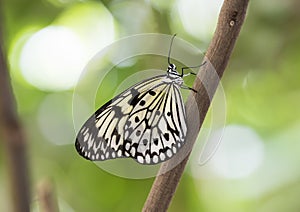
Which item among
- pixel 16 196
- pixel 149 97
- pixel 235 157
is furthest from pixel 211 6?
pixel 16 196

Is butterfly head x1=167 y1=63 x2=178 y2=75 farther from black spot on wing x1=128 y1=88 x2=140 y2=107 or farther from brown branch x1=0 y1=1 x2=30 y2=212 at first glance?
brown branch x1=0 y1=1 x2=30 y2=212

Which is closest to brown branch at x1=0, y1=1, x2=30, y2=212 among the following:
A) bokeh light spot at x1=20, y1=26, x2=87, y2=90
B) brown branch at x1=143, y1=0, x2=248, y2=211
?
brown branch at x1=143, y1=0, x2=248, y2=211

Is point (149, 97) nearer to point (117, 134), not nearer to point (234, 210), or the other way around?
point (117, 134)

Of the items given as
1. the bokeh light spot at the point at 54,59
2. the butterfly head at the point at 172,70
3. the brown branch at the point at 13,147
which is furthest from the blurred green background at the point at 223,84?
the brown branch at the point at 13,147

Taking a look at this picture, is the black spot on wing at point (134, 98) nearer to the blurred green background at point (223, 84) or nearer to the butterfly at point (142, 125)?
the butterfly at point (142, 125)

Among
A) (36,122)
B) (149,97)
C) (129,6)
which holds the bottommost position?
(149,97)
